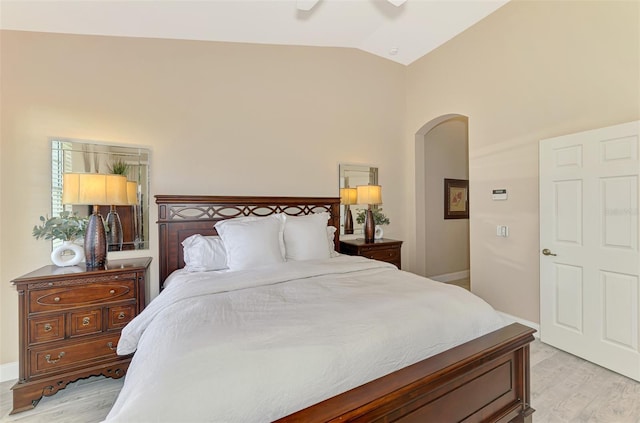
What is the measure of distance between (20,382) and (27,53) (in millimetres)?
2650

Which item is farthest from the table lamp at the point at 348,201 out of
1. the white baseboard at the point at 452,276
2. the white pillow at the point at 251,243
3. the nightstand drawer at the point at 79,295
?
the nightstand drawer at the point at 79,295

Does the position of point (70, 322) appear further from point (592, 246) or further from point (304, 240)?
point (592, 246)

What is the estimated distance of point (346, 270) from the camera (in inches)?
93.9

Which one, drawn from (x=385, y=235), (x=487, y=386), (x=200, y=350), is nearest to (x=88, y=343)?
(x=200, y=350)

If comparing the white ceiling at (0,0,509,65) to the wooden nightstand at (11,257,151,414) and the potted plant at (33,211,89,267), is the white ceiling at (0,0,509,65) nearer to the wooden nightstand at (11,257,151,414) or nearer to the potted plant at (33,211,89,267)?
the potted plant at (33,211,89,267)

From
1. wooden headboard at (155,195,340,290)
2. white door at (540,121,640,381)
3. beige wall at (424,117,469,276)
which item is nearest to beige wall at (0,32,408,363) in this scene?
wooden headboard at (155,195,340,290)

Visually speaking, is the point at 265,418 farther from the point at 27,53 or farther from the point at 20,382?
the point at 27,53

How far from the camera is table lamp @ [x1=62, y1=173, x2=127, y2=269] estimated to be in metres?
2.32

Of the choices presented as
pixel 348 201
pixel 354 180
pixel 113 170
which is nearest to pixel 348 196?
pixel 348 201

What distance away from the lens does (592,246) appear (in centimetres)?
264

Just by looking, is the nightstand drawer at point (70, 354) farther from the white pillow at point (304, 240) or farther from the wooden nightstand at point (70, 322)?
the white pillow at point (304, 240)

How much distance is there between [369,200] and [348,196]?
322 mm

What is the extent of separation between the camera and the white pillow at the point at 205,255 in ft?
8.55

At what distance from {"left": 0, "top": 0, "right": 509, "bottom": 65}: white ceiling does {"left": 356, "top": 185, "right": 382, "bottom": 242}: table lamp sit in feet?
6.41
